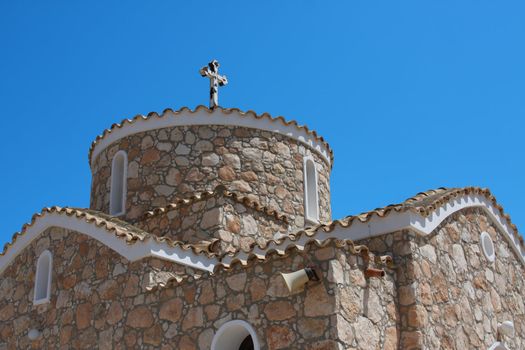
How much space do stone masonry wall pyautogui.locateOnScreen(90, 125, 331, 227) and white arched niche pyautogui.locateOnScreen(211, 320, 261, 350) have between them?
4.97 meters

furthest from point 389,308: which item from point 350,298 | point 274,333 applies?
point 274,333

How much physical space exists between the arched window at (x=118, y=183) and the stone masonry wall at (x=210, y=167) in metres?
0.15

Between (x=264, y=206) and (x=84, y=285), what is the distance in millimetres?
3987

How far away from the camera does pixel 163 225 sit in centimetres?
1516

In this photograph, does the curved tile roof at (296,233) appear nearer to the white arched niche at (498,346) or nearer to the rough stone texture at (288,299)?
the rough stone texture at (288,299)

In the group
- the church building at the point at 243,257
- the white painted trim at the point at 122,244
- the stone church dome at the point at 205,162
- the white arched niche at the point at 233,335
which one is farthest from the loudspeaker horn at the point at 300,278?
the stone church dome at the point at 205,162

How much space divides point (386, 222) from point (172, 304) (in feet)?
11.8

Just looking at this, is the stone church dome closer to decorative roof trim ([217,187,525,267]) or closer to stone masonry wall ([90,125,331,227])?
stone masonry wall ([90,125,331,227])

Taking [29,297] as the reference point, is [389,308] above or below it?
below

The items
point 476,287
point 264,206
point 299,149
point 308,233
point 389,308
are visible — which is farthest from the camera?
point 299,149

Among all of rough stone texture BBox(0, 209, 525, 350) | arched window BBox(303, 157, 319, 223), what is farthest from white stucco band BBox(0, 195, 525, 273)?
arched window BBox(303, 157, 319, 223)

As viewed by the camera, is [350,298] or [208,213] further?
[208,213]

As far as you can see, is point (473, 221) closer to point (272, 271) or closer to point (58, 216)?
point (272, 271)

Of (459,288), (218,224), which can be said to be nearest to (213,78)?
(218,224)
